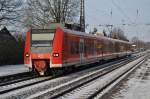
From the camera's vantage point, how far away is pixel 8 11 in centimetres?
4962

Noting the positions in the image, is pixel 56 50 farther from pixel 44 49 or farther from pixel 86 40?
pixel 86 40

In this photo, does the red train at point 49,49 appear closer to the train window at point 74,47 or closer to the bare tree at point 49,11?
the train window at point 74,47

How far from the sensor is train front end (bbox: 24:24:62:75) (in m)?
20.6

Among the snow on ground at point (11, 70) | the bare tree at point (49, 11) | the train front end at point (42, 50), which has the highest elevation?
the bare tree at point (49, 11)

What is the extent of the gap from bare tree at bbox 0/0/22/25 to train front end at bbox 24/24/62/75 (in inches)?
1099

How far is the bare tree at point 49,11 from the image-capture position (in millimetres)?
56281

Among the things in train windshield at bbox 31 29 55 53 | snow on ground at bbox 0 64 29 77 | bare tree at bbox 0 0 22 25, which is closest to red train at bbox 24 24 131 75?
train windshield at bbox 31 29 55 53

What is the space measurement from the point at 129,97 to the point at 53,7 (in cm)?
→ 4543

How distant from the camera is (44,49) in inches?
821

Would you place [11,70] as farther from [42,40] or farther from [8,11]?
[8,11]

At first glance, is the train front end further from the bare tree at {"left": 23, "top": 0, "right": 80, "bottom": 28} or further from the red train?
the bare tree at {"left": 23, "top": 0, "right": 80, "bottom": 28}

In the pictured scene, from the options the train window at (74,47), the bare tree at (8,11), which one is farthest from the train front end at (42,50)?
the bare tree at (8,11)

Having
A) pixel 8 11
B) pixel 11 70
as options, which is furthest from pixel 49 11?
pixel 11 70

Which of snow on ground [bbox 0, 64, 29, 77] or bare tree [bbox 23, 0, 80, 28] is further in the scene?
bare tree [bbox 23, 0, 80, 28]
